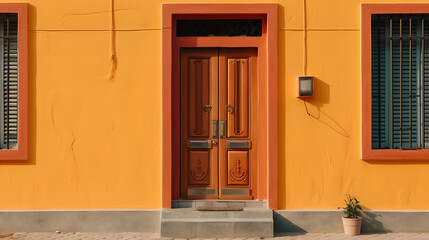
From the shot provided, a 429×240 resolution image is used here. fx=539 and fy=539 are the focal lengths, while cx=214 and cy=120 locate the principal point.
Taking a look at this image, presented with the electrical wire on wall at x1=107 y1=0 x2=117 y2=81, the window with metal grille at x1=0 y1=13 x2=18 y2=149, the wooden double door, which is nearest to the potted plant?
the wooden double door

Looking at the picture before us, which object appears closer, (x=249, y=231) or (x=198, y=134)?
(x=249, y=231)

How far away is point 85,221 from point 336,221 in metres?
3.53

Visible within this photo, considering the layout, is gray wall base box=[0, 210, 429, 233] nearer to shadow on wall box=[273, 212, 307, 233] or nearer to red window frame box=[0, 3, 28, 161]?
shadow on wall box=[273, 212, 307, 233]

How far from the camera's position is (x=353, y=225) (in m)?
7.33

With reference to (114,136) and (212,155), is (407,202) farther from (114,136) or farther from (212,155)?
(114,136)

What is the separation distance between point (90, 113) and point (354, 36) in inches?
154

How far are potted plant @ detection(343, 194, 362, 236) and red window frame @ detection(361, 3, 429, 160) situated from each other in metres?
0.67

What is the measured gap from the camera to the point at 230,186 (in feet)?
26.0

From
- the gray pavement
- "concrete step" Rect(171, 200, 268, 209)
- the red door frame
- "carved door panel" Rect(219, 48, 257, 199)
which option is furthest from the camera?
"carved door panel" Rect(219, 48, 257, 199)

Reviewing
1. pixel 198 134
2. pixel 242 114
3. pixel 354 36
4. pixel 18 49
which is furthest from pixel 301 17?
pixel 18 49

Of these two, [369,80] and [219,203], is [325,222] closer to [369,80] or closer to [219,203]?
[219,203]

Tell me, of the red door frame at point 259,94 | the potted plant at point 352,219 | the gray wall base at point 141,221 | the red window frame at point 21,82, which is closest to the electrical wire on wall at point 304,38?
the red door frame at point 259,94

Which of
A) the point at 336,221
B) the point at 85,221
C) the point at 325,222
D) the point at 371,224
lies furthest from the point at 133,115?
the point at 371,224

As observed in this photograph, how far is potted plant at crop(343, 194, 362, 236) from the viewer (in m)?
7.34
